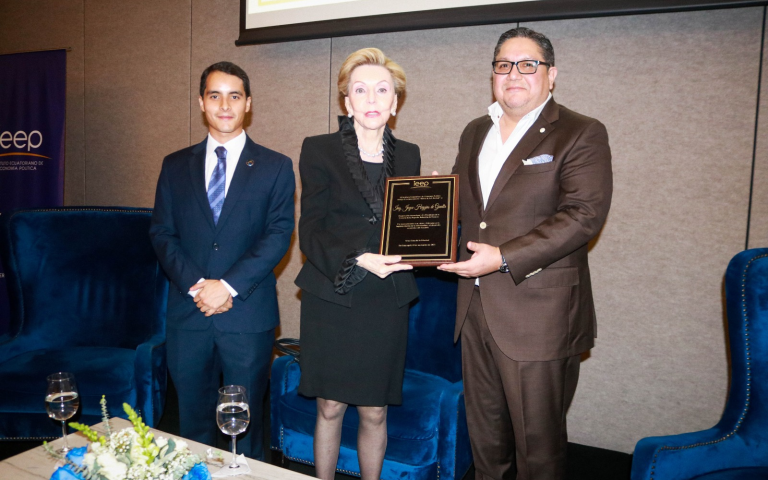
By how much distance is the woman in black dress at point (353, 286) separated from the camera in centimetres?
214

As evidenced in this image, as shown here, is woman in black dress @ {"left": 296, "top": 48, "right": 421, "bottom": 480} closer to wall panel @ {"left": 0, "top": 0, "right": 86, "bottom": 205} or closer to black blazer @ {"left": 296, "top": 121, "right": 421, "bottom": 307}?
black blazer @ {"left": 296, "top": 121, "right": 421, "bottom": 307}

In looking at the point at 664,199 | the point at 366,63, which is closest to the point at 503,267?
the point at 366,63

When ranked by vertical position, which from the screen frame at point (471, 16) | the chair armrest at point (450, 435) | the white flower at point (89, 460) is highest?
the screen frame at point (471, 16)

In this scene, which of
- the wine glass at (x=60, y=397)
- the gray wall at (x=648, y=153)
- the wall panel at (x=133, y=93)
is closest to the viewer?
the wine glass at (x=60, y=397)

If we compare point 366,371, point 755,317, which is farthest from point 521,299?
point 755,317

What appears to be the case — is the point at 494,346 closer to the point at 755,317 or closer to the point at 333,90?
the point at 755,317

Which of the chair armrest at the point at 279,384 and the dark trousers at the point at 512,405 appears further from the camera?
the chair armrest at the point at 279,384

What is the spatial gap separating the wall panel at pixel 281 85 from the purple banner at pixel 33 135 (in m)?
1.32

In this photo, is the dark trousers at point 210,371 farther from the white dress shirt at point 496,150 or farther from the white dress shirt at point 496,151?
the white dress shirt at point 496,151

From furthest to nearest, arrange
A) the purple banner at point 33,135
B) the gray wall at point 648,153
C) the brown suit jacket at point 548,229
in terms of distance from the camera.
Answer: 1. the purple banner at point 33,135
2. the gray wall at point 648,153
3. the brown suit jacket at point 548,229

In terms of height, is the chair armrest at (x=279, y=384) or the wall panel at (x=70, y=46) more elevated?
the wall panel at (x=70, y=46)

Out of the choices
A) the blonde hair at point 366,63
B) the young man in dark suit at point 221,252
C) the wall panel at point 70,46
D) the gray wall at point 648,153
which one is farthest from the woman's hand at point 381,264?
the wall panel at point 70,46

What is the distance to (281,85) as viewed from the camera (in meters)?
4.03

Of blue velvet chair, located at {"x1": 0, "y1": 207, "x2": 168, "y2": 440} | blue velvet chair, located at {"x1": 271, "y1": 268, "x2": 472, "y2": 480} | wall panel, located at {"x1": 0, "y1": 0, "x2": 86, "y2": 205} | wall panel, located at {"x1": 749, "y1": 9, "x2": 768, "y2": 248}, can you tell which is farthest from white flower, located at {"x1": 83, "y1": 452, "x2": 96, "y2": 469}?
wall panel, located at {"x1": 0, "y1": 0, "x2": 86, "y2": 205}
